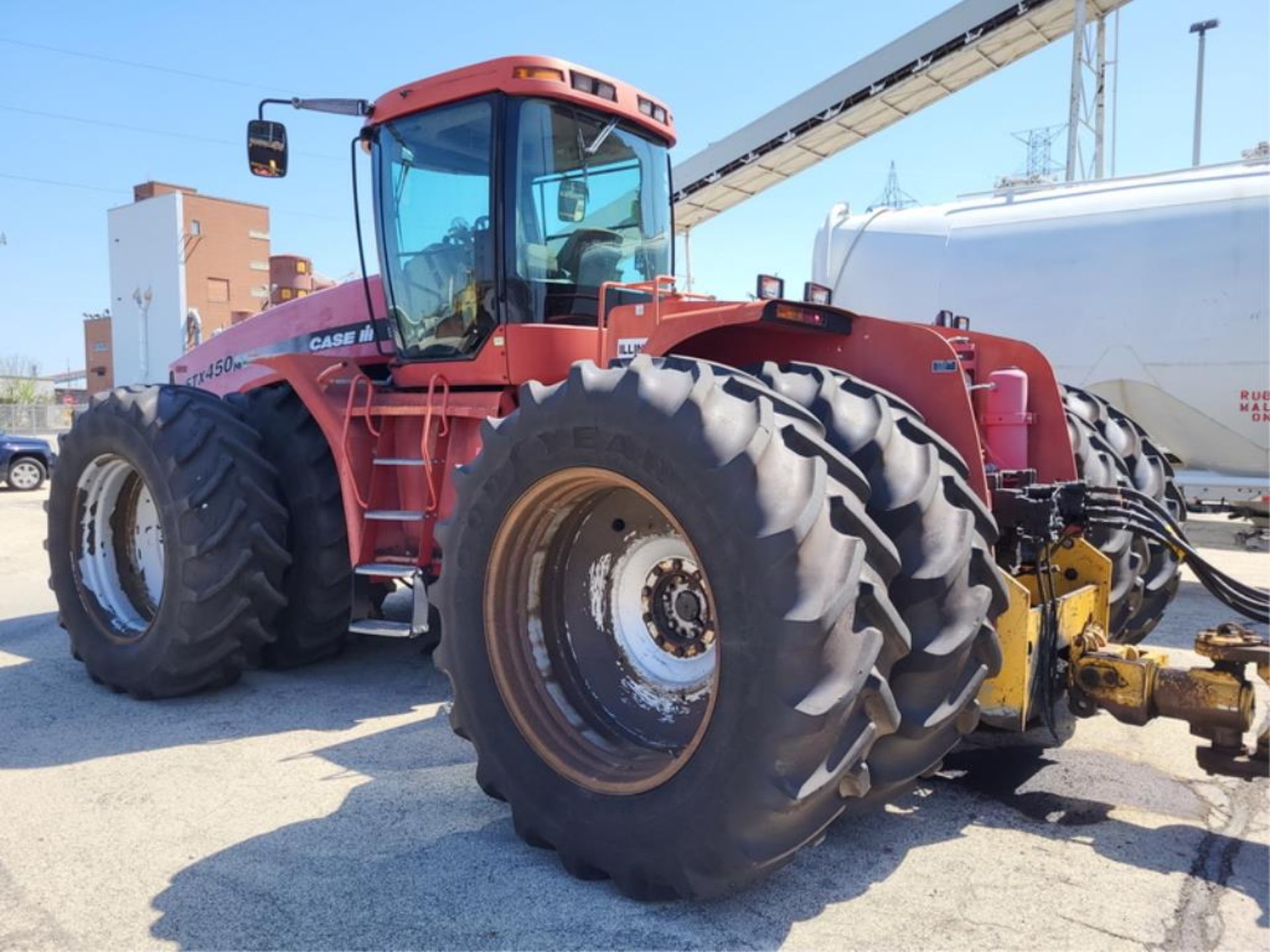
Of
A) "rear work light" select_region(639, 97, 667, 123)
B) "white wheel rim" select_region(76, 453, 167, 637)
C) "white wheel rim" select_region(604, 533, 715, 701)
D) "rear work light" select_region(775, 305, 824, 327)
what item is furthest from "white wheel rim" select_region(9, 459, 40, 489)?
"rear work light" select_region(775, 305, 824, 327)

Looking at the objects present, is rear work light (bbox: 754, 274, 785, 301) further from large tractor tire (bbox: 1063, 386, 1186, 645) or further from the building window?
the building window

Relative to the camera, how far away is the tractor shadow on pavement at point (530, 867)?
2.68 metres

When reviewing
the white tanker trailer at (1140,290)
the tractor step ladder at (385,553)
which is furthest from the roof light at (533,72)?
the white tanker trailer at (1140,290)

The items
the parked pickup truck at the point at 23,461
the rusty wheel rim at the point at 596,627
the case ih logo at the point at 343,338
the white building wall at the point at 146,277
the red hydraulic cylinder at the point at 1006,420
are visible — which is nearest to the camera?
the rusty wheel rim at the point at 596,627

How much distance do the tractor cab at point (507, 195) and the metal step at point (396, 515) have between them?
80 centimetres

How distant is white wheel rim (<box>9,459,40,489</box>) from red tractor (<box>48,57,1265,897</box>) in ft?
47.0

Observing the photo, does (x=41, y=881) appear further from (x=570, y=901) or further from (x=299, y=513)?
(x=299, y=513)

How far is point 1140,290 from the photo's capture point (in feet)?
26.7

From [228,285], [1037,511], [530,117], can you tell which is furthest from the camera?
[228,285]

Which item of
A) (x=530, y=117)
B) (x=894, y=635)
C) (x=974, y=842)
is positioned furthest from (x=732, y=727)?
(x=530, y=117)

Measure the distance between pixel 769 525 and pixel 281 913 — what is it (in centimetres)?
176

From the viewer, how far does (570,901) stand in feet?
9.28

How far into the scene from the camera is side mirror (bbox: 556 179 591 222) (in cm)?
477

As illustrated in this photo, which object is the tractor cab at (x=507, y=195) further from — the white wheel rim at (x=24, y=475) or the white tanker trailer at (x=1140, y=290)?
the white wheel rim at (x=24, y=475)
